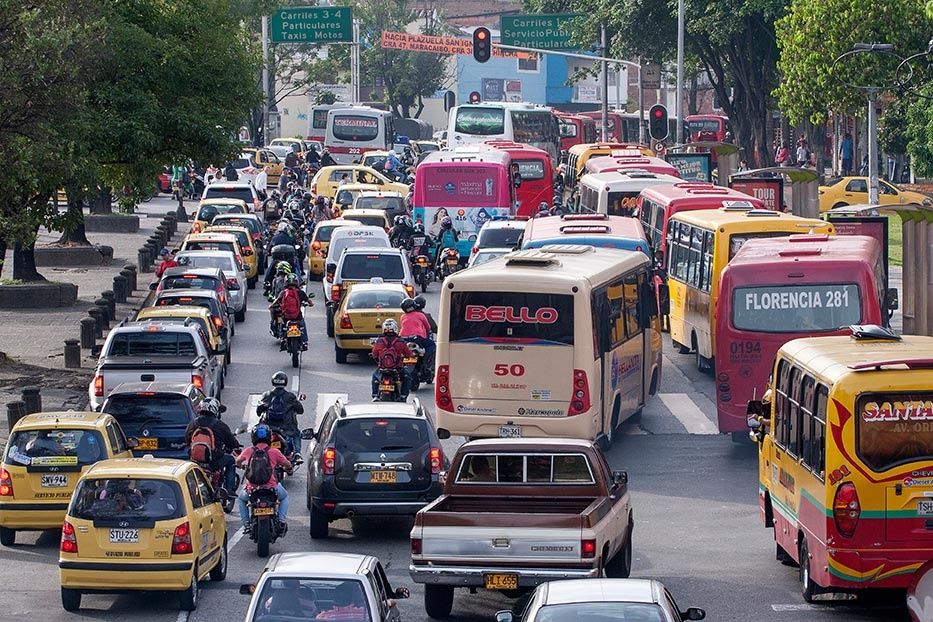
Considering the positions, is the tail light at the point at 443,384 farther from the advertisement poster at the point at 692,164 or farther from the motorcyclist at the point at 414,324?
the advertisement poster at the point at 692,164

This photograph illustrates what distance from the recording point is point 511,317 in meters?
22.9

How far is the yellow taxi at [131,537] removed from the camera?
637 inches

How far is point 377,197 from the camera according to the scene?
164 feet

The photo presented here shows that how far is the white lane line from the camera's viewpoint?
26.9 metres

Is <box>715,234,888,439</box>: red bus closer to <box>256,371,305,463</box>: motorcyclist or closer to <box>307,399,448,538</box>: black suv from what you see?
<box>256,371,305,463</box>: motorcyclist

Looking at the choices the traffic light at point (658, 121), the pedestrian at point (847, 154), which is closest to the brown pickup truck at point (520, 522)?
the traffic light at point (658, 121)

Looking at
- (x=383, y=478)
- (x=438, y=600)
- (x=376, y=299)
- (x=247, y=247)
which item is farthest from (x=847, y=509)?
(x=247, y=247)

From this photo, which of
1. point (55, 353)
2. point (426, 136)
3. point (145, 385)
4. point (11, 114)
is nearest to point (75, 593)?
point (145, 385)

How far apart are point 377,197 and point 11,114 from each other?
23.2 meters

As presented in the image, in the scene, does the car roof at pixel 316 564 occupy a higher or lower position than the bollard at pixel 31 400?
higher

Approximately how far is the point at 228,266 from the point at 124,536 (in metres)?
21.7

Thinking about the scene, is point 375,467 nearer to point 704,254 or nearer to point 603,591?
point 603,591

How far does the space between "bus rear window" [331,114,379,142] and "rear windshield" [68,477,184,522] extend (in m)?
65.3

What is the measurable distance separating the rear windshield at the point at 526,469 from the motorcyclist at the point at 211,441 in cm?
427
